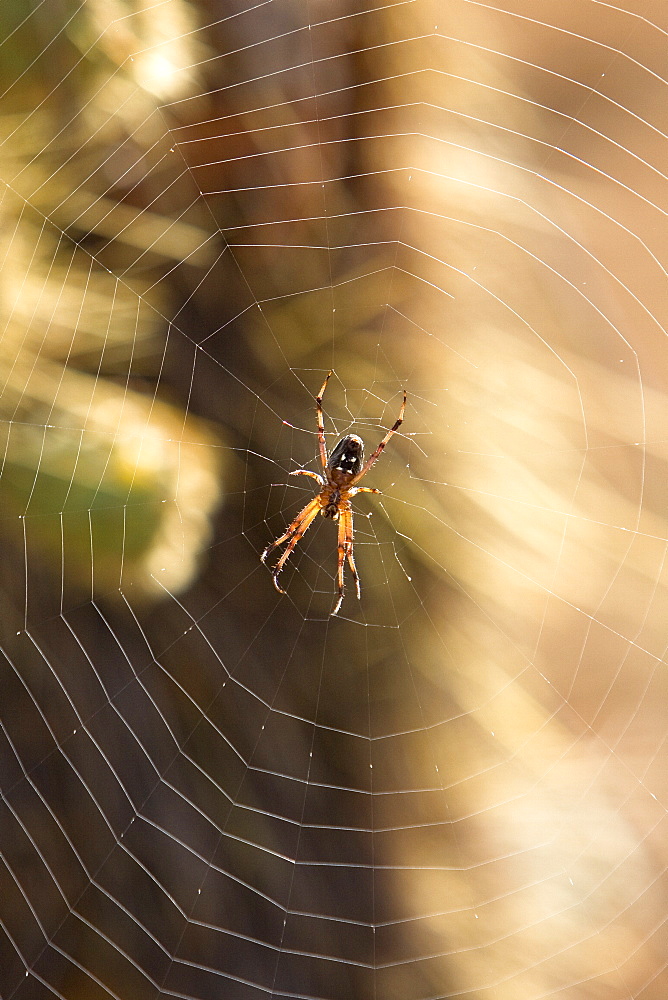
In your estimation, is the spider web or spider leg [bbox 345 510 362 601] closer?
the spider web

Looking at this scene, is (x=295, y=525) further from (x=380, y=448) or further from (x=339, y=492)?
(x=380, y=448)

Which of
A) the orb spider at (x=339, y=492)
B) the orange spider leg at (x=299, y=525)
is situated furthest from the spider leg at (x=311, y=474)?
the orange spider leg at (x=299, y=525)

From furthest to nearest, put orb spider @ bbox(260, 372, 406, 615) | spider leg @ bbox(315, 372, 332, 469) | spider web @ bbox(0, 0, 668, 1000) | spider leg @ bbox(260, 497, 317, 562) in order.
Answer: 1. spider leg @ bbox(260, 497, 317, 562)
2. orb spider @ bbox(260, 372, 406, 615)
3. spider leg @ bbox(315, 372, 332, 469)
4. spider web @ bbox(0, 0, 668, 1000)

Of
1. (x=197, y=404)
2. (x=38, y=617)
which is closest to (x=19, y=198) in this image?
(x=197, y=404)

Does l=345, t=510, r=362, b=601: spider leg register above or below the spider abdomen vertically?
below

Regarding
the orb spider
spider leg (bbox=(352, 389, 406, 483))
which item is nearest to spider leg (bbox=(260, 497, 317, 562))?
the orb spider

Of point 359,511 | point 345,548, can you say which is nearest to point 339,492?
point 359,511

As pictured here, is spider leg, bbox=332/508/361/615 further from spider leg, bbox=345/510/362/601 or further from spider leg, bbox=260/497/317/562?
spider leg, bbox=260/497/317/562

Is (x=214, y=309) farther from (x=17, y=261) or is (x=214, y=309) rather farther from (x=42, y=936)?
(x=42, y=936)

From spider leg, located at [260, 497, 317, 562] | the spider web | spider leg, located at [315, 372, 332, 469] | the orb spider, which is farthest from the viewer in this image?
spider leg, located at [260, 497, 317, 562]

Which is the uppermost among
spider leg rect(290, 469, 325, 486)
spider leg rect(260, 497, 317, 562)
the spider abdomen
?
the spider abdomen

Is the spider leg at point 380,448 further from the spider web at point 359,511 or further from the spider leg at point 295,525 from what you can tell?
the spider leg at point 295,525
